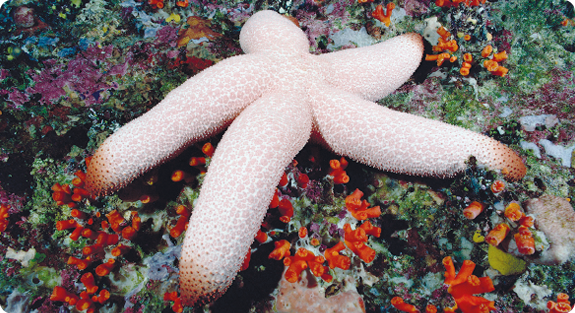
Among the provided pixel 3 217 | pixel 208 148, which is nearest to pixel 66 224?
pixel 3 217

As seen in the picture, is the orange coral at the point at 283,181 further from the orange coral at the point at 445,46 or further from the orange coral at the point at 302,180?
the orange coral at the point at 445,46

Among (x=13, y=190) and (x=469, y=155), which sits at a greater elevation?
(x=469, y=155)

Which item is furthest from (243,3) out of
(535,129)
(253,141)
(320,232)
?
(535,129)

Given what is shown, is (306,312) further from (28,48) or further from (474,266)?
(28,48)

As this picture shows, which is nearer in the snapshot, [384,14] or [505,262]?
[505,262]

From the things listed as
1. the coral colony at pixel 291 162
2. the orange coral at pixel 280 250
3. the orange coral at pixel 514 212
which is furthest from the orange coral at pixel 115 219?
the orange coral at pixel 514 212

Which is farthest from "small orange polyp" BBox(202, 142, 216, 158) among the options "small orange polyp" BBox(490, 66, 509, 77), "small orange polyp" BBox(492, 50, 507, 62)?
"small orange polyp" BBox(492, 50, 507, 62)

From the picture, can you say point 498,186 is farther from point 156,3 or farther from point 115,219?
point 156,3
